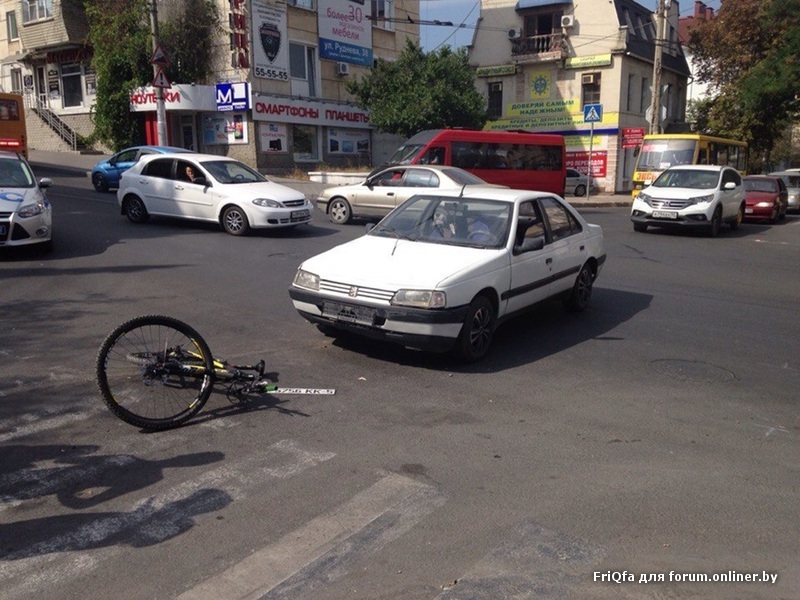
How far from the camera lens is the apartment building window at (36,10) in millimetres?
34812

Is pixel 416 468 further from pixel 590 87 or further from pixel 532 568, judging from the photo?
pixel 590 87

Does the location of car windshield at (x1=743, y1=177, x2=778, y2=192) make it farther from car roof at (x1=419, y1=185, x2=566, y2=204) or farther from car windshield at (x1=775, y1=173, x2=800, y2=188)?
car roof at (x1=419, y1=185, x2=566, y2=204)

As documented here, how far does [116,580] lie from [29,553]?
→ 21.9 inches

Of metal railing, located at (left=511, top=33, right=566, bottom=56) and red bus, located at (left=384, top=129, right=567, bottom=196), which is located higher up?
metal railing, located at (left=511, top=33, right=566, bottom=56)

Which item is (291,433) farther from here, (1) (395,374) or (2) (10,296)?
(2) (10,296)

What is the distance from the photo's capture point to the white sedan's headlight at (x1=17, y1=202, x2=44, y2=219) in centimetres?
1169

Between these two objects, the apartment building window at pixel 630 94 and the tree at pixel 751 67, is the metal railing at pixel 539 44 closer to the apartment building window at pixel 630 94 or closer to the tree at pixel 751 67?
the apartment building window at pixel 630 94


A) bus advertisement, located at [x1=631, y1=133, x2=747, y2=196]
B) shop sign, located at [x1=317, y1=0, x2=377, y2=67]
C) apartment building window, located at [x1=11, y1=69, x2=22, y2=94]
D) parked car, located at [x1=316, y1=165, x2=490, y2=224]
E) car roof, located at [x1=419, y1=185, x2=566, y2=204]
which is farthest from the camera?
apartment building window, located at [x1=11, y1=69, x2=22, y2=94]

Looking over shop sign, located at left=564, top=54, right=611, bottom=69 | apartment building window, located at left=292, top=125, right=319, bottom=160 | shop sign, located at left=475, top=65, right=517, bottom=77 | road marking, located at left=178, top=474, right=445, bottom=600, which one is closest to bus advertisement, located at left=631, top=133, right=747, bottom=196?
shop sign, located at left=564, top=54, right=611, bottom=69

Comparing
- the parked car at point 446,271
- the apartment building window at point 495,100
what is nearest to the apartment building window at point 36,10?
the apartment building window at point 495,100

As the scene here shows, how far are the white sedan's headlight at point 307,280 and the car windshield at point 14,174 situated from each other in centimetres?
716

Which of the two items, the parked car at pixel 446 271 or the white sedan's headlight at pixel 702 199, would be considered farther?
the white sedan's headlight at pixel 702 199

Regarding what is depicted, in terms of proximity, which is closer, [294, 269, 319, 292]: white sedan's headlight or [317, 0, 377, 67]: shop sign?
[294, 269, 319, 292]: white sedan's headlight

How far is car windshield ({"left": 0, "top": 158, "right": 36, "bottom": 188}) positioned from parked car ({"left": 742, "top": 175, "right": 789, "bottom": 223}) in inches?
755
